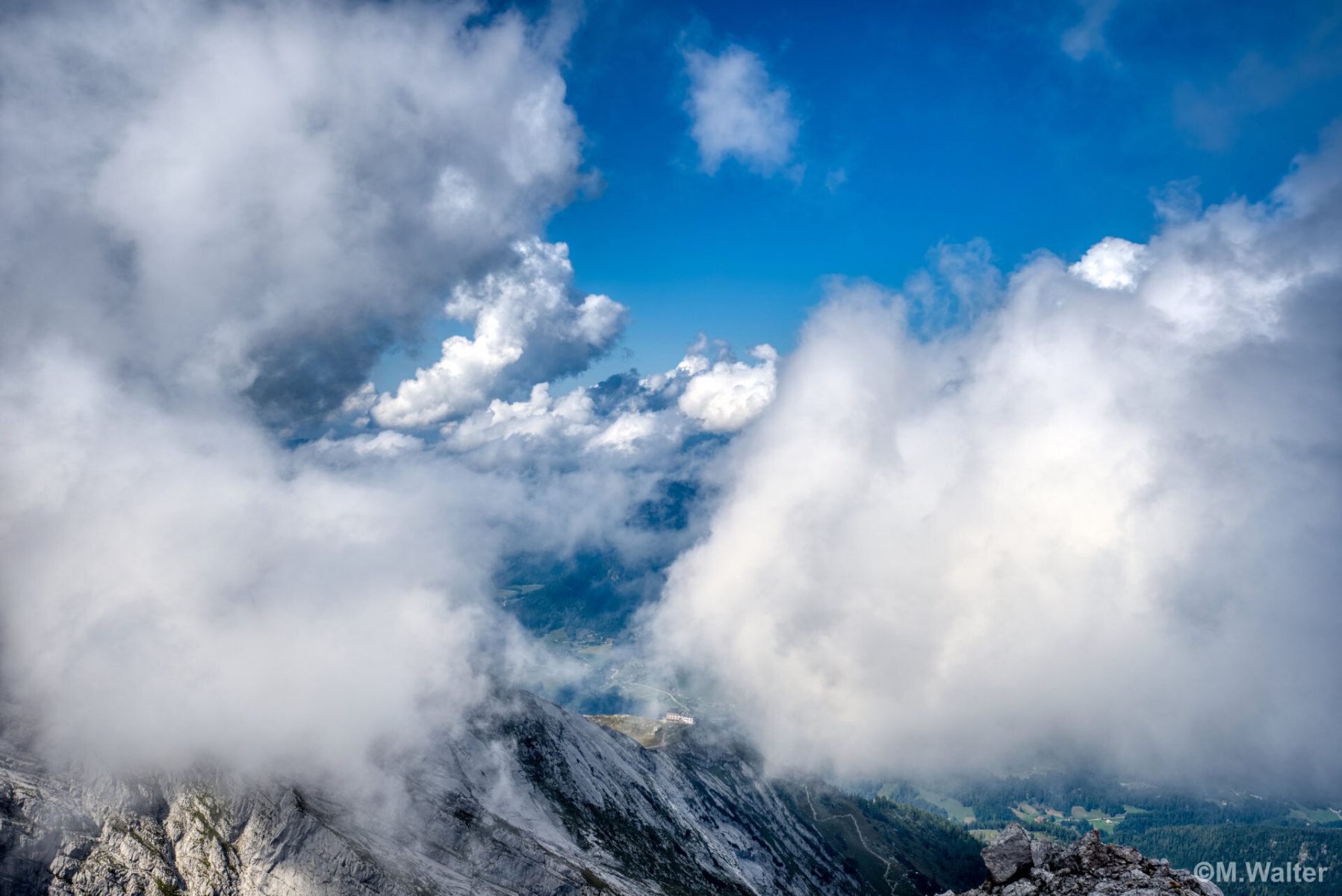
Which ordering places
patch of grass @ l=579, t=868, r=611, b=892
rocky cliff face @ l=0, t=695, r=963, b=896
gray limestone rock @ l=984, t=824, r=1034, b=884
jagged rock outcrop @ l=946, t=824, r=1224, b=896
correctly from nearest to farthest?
jagged rock outcrop @ l=946, t=824, r=1224, b=896
gray limestone rock @ l=984, t=824, r=1034, b=884
rocky cliff face @ l=0, t=695, r=963, b=896
patch of grass @ l=579, t=868, r=611, b=892

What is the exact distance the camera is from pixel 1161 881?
39562mm

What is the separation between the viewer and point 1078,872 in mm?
42844

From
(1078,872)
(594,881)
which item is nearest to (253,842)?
(594,881)

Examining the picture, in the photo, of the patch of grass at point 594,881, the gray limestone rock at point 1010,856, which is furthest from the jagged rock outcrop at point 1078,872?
the patch of grass at point 594,881

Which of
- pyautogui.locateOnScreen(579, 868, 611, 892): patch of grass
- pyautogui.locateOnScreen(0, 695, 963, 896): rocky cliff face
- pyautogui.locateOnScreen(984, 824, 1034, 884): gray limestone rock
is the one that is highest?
pyautogui.locateOnScreen(984, 824, 1034, 884): gray limestone rock

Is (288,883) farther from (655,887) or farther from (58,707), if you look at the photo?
(655,887)

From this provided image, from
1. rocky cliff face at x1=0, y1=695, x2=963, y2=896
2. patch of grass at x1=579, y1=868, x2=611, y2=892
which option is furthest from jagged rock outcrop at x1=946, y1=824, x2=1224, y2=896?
patch of grass at x1=579, y1=868, x2=611, y2=892

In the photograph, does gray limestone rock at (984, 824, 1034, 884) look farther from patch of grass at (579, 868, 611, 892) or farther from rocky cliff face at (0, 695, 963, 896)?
patch of grass at (579, 868, 611, 892)

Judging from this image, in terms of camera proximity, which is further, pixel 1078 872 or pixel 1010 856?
pixel 1010 856

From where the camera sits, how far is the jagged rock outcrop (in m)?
39.6

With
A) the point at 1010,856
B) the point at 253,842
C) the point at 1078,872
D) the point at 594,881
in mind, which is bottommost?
the point at 253,842

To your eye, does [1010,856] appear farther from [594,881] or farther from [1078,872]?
[594,881]

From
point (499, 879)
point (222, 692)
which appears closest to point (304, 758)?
point (222, 692)

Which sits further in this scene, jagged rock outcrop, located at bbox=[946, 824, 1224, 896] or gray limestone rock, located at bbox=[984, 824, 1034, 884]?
gray limestone rock, located at bbox=[984, 824, 1034, 884]
